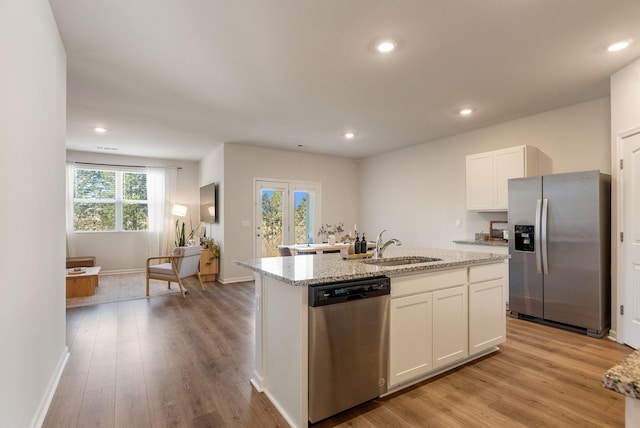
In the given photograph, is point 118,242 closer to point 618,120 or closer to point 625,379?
point 625,379

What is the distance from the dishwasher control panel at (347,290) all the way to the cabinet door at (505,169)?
10.3 ft

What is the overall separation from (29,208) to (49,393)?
1.33 meters

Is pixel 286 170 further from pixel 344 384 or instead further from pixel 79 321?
pixel 344 384

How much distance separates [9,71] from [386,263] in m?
2.67

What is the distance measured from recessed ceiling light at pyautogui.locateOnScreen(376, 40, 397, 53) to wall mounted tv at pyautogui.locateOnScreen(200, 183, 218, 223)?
4729 millimetres

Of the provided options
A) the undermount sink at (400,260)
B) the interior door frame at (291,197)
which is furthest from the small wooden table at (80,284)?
the undermount sink at (400,260)

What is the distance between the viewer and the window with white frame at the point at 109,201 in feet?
23.1

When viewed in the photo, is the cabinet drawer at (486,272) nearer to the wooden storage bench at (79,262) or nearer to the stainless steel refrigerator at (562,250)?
the stainless steel refrigerator at (562,250)

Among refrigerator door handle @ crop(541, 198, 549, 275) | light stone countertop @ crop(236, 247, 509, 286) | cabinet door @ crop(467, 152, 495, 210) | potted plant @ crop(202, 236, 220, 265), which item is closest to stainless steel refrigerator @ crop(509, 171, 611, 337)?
refrigerator door handle @ crop(541, 198, 549, 275)

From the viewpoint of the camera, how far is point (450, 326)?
2578mm

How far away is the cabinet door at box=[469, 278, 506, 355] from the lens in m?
2.76

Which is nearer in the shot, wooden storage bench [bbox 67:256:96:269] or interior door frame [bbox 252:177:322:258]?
wooden storage bench [bbox 67:256:96:269]

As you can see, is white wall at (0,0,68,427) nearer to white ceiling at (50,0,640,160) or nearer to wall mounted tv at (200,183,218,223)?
white ceiling at (50,0,640,160)

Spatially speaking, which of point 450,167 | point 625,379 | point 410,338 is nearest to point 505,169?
point 450,167
